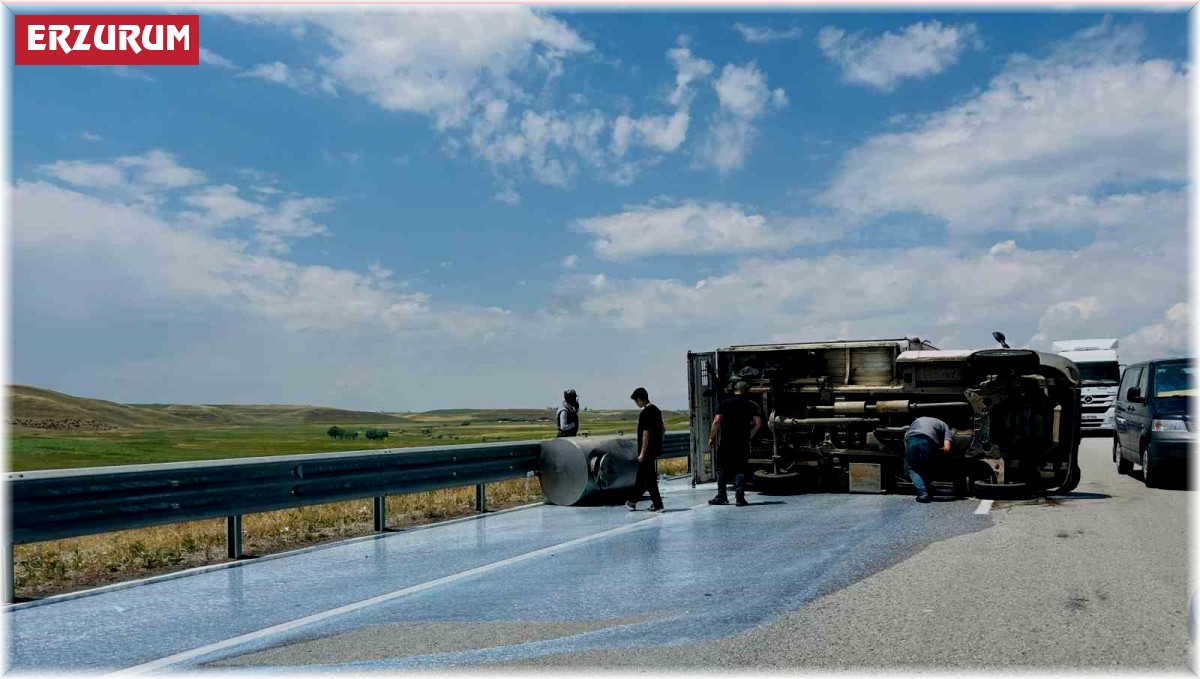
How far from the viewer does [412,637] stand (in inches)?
248

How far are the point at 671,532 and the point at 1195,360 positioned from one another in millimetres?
9654

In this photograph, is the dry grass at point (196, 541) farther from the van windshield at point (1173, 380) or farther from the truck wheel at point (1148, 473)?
the van windshield at point (1173, 380)

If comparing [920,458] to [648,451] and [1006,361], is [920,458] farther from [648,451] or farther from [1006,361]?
[648,451]

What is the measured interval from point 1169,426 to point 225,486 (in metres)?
13.0

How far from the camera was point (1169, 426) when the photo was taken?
1551 cm

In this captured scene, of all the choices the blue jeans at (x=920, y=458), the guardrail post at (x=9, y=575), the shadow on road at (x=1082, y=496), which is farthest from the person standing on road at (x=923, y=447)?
the guardrail post at (x=9, y=575)

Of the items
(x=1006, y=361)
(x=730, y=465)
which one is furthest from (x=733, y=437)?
(x=1006, y=361)

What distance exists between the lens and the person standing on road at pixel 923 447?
14.2m

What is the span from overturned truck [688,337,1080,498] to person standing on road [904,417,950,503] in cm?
45

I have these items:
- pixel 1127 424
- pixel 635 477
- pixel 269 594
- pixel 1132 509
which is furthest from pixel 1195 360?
pixel 269 594

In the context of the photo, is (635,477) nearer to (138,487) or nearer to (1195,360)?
(138,487)

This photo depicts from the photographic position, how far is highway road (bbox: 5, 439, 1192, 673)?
5.74 m

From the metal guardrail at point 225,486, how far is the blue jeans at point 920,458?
5426 mm

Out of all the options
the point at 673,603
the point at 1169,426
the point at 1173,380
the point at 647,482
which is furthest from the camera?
the point at 1173,380
